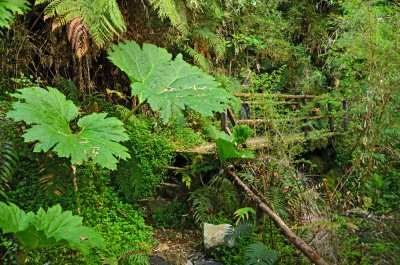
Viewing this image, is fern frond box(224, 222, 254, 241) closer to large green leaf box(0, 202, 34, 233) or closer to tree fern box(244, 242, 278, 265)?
tree fern box(244, 242, 278, 265)

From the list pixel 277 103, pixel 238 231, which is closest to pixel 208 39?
pixel 277 103

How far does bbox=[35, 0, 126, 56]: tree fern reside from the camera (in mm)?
3922

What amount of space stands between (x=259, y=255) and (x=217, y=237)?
529 millimetres

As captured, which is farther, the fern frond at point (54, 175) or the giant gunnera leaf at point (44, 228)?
the fern frond at point (54, 175)

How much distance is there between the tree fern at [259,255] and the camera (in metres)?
3.54

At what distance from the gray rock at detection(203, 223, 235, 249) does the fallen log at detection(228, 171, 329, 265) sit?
1.34ft

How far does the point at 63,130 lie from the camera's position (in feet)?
9.59

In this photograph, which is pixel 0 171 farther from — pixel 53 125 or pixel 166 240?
pixel 166 240

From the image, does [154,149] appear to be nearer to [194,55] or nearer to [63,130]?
[63,130]

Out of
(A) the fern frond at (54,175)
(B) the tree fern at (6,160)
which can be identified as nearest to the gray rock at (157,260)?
(A) the fern frond at (54,175)

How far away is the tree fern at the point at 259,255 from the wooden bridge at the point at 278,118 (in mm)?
1220

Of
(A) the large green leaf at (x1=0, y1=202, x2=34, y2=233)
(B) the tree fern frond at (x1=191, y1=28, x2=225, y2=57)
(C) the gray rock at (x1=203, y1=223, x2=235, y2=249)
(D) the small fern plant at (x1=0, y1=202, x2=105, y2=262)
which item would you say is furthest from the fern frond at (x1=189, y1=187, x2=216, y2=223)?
(B) the tree fern frond at (x1=191, y1=28, x2=225, y2=57)

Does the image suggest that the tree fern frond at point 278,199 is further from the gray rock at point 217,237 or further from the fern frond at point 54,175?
the fern frond at point 54,175

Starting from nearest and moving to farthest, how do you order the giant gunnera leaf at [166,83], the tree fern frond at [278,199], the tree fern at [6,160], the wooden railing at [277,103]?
the tree fern at [6,160], the giant gunnera leaf at [166,83], the tree fern frond at [278,199], the wooden railing at [277,103]
